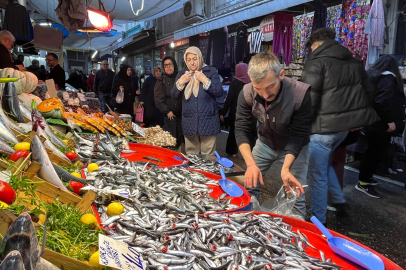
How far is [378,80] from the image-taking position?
5.22 metres

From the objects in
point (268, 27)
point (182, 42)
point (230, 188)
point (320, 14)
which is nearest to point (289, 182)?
point (230, 188)

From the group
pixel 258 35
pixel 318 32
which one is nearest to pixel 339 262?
pixel 318 32

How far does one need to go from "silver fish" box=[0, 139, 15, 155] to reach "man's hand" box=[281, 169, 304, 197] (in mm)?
2061

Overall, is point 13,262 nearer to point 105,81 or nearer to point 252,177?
point 252,177

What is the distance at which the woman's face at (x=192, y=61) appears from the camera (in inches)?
186

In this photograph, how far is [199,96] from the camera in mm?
4895

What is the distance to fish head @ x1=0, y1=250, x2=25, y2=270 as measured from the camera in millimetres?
828

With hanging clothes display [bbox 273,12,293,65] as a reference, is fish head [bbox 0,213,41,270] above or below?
below

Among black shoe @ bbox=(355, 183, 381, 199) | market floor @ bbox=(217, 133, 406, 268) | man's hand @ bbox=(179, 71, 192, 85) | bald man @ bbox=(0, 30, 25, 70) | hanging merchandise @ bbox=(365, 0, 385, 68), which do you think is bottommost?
market floor @ bbox=(217, 133, 406, 268)

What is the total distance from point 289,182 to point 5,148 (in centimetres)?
216

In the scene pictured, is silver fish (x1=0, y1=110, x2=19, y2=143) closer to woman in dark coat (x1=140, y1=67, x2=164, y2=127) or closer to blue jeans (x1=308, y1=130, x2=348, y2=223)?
blue jeans (x1=308, y1=130, x2=348, y2=223)

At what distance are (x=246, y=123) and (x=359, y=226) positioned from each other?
246 centimetres

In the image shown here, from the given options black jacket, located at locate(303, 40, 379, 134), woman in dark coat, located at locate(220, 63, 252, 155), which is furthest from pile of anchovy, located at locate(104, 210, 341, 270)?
woman in dark coat, located at locate(220, 63, 252, 155)

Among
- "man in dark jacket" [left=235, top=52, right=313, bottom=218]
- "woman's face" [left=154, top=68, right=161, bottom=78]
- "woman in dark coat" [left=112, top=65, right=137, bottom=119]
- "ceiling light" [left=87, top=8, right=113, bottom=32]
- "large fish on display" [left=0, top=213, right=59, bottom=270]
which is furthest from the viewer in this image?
"woman in dark coat" [left=112, top=65, right=137, bottom=119]
